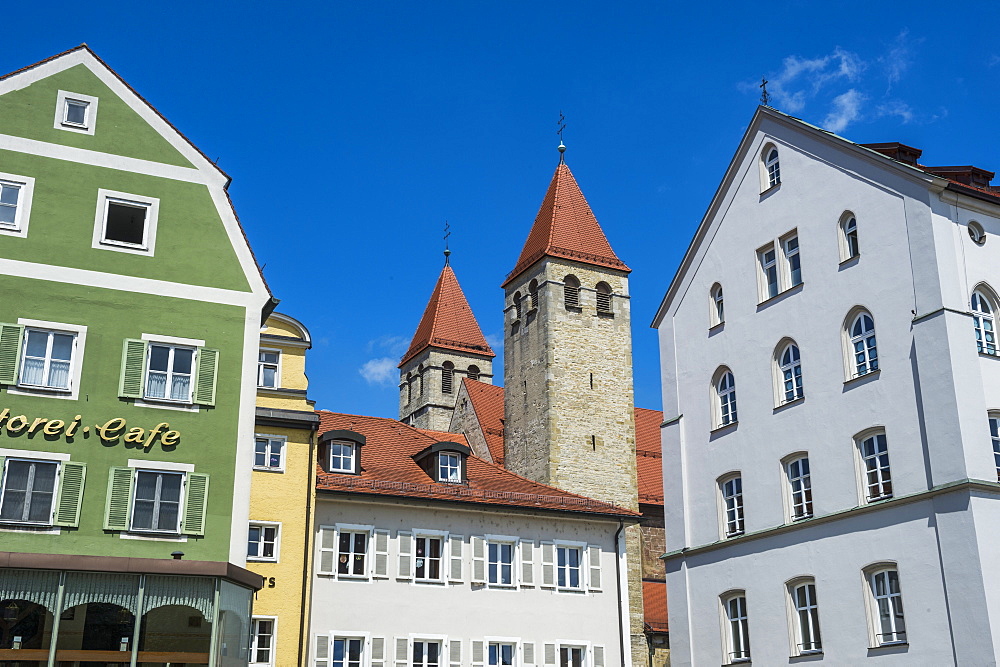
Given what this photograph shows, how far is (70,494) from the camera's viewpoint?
22.3 metres

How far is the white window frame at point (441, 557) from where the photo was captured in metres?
32.3

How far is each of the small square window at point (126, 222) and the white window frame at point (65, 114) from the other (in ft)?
5.17

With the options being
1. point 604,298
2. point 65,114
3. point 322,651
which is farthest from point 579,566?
point 604,298

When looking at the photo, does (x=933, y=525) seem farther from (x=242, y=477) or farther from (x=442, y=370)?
(x=442, y=370)

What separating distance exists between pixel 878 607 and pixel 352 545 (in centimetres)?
1389

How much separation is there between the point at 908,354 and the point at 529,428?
2618 centimetres

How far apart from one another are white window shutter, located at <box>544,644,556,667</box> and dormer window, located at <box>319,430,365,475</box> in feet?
24.6

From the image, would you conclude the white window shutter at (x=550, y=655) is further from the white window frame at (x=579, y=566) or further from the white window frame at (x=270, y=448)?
the white window frame at (x=270, y=448)

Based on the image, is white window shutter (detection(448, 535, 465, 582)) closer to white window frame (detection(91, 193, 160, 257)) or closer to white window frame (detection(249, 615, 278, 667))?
white window frame (detection(249, 615, 278, 667))

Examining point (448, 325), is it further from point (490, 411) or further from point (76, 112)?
point (76, 112)

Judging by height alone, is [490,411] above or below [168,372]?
above

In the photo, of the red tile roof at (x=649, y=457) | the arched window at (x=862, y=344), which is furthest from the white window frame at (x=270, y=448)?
the red tile roof at (x=649, y=457)

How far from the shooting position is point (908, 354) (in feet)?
86.7

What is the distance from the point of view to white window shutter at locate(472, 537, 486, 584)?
33.0 m
